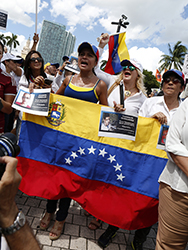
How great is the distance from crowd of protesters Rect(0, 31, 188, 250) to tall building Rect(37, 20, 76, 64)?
143 meters

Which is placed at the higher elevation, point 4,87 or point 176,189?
point 4,87

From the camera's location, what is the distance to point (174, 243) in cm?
162

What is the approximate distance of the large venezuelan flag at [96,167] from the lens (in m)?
2.25

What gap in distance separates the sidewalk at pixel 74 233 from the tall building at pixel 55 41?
143618mm

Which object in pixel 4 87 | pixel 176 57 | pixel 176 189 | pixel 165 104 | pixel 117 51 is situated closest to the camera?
pixel 176 189

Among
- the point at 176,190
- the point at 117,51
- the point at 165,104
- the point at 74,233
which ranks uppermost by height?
the point at 117,51

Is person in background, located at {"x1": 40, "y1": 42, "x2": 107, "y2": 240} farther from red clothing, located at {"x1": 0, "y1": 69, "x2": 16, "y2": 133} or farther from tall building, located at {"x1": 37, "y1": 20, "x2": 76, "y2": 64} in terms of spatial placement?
tall building, located at {"x1": 37, "y1": 20, "x2": 76, "y2": 64}

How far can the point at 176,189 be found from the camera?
1.53 metres

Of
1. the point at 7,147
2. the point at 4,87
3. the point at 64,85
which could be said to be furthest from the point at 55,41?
the point at 7,147

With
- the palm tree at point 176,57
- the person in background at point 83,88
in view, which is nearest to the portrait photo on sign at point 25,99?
the person in background at point 83,88

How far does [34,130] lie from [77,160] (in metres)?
0.74

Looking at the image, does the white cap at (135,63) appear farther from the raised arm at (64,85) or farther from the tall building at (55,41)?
the tall building at (55,41)

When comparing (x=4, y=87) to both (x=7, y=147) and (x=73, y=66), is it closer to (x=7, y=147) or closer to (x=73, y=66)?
(x=73, y=66)

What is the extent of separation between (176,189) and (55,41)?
156491mm
